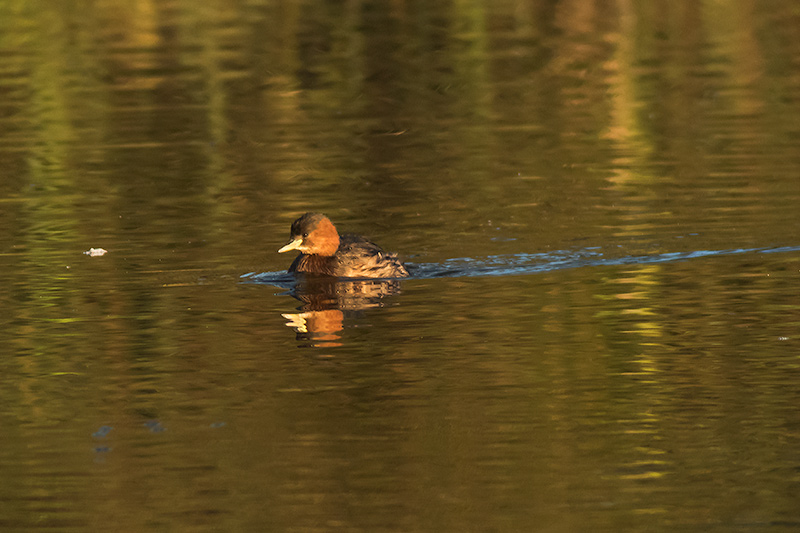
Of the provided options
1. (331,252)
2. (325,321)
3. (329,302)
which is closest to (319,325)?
(325,321)

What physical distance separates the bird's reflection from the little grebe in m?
0.08

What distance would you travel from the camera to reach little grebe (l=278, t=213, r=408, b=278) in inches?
553

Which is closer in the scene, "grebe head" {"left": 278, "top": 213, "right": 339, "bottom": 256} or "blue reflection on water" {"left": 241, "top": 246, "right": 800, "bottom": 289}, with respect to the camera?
"blue reflection on water" {"left": 241, "top": 246, "right": 800, "bottom": 289}

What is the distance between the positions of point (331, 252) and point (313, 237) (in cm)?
27

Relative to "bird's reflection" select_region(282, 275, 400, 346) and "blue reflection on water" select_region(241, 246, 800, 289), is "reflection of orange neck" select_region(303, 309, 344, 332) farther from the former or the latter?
"blue reflection on water" select_region(241, 246, 800, 289)

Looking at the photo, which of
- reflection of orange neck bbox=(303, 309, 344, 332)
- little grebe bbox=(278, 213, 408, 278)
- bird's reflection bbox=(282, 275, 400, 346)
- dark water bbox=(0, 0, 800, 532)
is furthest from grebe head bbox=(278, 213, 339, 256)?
reflection of orange neck bbox=(303, 309, 344, 332)

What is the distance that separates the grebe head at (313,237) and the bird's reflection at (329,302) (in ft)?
0.86

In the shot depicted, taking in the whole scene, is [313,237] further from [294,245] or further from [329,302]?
[329,302]

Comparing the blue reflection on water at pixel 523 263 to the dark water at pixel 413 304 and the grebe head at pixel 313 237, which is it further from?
the grebe head at pixel 313 237

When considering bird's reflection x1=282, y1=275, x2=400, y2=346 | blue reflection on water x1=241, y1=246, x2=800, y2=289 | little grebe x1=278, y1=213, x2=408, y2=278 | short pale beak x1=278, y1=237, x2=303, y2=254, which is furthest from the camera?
short pale beak x1=278, y1=237, x2=303, y2=254

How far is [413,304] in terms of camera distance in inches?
504

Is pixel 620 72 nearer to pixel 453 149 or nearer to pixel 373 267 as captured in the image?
pixel 453 149

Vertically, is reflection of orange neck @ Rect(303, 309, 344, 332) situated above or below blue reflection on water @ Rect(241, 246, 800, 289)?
above

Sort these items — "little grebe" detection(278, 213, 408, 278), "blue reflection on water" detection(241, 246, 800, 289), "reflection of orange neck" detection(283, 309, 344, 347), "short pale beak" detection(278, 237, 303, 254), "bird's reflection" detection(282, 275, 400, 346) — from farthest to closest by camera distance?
"short pale beak" detection(278, 237, 303, 254) < "little grebe" detection(278, 213, 408, 278) < "blue reflection on water" detection(241, 246, 800, 289) < "bird's reflection" detection(282, 275, 400, 346) < "reflection of orange neck" detection(283, 309, 344, 347)
